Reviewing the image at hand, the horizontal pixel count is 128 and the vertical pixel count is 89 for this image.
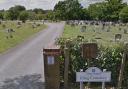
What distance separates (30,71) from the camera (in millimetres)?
16516

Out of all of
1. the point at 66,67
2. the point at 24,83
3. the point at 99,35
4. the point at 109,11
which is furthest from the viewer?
the point at 109,11

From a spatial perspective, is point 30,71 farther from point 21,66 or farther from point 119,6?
point 119,6

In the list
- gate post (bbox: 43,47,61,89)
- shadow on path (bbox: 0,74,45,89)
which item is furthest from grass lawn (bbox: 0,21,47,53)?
gate post (bbox: 43,47,61,89)

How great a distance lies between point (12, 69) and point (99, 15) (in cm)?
9777

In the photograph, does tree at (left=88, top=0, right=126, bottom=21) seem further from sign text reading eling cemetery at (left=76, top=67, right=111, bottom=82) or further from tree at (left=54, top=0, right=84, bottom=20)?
sign text reading eling cemetery at (left=76, top=67, right=111, bottom=82)

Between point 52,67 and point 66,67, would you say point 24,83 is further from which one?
point 66,67

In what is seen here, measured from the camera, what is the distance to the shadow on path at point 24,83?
1293 centimetres

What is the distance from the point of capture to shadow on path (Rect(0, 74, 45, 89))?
509 inches

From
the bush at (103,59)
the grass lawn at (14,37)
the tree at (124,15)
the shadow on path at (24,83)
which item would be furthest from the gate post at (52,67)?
the tree at (124,15)

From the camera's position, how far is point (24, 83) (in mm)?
13523

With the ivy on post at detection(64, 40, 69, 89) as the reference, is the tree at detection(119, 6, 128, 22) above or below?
below

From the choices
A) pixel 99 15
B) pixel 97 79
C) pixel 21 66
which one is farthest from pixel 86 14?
pixel 97 79

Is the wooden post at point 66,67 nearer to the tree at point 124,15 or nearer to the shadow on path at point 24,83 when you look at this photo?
the shadow on path at point 24,83

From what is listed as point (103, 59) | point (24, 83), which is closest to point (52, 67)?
point (103, 59)
